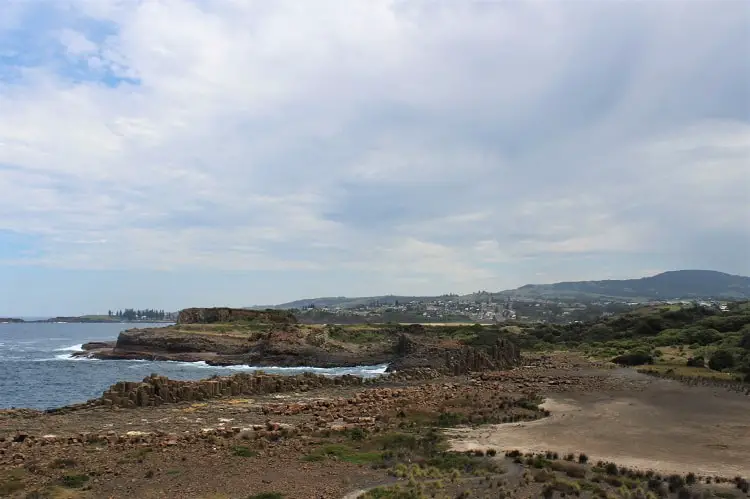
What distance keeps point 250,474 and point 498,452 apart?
7.62 m

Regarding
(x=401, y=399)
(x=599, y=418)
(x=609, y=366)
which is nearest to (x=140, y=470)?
(x=401, y=399)

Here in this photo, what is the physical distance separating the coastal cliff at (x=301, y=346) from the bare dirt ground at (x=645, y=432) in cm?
2183

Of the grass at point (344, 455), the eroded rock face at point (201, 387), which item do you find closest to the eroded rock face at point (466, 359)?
the eroded rock face at point (201, 387)

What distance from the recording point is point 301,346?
233ft

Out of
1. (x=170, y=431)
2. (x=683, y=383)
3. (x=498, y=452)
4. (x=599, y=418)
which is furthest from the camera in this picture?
(x=683, y=383)

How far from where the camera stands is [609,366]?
1799 inches

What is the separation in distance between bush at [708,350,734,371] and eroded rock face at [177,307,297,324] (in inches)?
3066

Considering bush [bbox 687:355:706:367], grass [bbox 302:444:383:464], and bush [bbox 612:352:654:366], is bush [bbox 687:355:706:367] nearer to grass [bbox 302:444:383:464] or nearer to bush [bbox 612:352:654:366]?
bush [bbox 612:352:654:366]

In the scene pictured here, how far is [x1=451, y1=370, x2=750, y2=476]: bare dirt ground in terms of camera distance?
1708 centimetres

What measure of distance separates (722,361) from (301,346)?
46436 mm

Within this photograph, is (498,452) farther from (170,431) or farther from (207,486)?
(170,431)

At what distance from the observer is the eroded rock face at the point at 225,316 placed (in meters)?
108

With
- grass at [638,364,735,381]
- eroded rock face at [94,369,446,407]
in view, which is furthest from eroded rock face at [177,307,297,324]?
grass at [638,364,735,381]

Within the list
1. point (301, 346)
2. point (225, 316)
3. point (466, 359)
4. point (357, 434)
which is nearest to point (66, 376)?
point (301, 346)
